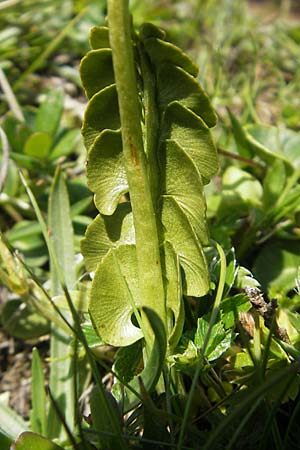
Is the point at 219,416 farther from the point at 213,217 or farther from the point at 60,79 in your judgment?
the point at 60,79

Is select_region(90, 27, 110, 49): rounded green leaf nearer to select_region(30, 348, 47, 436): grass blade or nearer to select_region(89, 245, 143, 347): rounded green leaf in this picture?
select_region(89, 245, 143, 347): rounded green leaf

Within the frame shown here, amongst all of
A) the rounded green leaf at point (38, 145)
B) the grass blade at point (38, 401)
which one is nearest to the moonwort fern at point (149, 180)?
the grass blade at point (38, 401)

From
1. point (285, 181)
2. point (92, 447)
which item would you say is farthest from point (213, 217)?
point (92, 447)

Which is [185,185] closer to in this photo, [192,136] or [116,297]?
[192,136]

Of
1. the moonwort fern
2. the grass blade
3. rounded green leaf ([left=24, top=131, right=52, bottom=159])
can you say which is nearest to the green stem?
the moonwort fern

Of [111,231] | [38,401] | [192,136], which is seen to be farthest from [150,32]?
[38,401]
